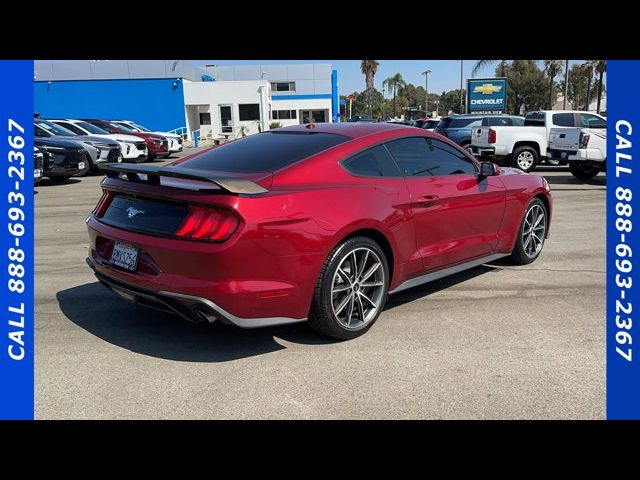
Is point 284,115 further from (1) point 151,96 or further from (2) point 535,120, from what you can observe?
(2) point 535,120

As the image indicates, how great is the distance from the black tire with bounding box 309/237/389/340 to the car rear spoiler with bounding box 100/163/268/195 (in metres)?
0.72

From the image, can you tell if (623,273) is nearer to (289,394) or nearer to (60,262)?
(289,394)

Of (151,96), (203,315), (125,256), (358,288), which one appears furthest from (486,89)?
(203,315)

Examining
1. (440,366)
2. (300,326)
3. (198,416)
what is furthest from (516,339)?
(198,416)

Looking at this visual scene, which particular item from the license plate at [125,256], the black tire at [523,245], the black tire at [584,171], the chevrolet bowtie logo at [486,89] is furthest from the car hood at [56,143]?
the chevrolet bowtie logo at [486,89]

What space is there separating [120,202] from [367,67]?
2780 inches

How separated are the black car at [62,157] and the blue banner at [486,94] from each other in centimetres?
2687

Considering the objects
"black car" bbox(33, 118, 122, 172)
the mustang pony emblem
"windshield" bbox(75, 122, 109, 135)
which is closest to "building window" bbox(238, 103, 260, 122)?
"windshield" bbox(75, 122, 109, 135)

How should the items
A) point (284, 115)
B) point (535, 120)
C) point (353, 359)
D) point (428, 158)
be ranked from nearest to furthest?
point (353, 359), point (428, 158), point (535, 120), point (284, 115)

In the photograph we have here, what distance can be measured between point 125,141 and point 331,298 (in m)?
15.0

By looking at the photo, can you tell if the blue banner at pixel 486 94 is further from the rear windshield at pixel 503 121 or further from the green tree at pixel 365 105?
the green tree at pixel 365 105

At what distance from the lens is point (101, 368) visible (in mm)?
3555

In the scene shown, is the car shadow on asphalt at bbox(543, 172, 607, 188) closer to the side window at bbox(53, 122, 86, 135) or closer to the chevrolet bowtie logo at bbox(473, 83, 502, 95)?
the side window at bbox(53, 122, 86, 135)

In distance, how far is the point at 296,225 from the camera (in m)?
3.50
